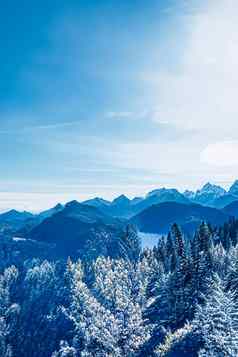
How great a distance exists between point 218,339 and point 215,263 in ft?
159

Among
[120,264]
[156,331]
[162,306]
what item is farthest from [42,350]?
[156,331]

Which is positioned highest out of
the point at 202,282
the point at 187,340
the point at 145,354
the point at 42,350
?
the point at 202,282

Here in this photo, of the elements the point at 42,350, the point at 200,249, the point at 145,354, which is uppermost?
the point at 200,249

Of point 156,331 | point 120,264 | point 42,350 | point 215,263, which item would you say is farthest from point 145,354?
point 42,350

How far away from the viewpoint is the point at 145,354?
83.8m

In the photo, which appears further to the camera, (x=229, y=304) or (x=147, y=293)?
(x=147, y=293)

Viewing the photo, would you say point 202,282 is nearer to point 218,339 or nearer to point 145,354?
point 145,354

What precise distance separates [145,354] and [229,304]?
38374 mm

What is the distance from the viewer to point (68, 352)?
395ft

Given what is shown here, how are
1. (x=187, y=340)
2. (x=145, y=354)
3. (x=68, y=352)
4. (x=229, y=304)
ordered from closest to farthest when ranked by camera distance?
1. (x=229, y=304)
2. (x=187, y=340)
3. (x=145, y=354)
4. (x=68, y=352)

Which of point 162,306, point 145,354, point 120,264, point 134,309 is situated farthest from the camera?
point 120,264

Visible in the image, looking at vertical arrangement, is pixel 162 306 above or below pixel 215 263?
below

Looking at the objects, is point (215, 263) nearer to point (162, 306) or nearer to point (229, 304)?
point (162, 306)

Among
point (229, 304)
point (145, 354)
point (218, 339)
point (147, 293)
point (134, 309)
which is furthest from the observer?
point (147, 293)
